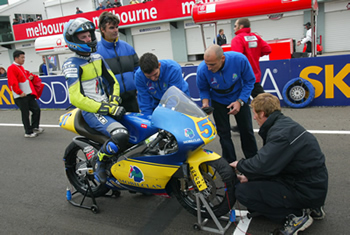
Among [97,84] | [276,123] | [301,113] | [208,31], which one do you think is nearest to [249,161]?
[276,123]

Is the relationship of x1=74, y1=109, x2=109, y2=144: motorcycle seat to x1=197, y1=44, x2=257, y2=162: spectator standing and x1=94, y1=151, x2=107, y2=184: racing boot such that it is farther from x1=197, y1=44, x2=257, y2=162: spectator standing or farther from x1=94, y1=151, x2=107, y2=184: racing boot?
x1=197, y1=44, x2=257, y2=162: spectator standing

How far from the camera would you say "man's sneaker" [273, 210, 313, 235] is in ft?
9.52

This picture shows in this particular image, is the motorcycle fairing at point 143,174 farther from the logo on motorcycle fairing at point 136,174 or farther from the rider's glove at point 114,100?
the rider's glove at point 114,100

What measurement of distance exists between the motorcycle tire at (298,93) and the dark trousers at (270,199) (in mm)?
4872

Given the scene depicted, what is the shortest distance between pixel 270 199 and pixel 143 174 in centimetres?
129

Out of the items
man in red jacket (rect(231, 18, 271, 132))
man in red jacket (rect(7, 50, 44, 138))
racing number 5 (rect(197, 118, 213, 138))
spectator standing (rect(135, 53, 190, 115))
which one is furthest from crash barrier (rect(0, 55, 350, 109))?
racing number 5 (rect(197, 118, 213, 138))

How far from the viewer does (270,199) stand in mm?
2922

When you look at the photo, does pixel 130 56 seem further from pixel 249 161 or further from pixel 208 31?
pixel 208 31

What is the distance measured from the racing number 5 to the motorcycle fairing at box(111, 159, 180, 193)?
437mm

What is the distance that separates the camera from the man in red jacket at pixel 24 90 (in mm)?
7418

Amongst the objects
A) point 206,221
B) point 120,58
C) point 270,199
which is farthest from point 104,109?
point 270,199

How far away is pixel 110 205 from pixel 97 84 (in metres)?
1.55

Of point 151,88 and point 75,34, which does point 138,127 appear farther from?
point 75,34

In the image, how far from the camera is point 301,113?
7.04 m
